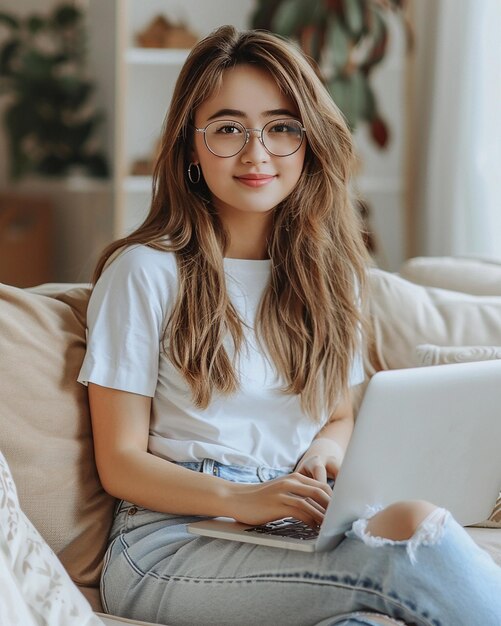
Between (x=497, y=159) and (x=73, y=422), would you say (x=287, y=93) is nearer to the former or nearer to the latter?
(x=73, y=422)

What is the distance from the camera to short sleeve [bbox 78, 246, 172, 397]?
60.6 inches

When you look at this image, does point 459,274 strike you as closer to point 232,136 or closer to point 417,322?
point 417,322

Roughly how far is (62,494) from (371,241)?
2534mm

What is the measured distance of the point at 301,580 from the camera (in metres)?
1.30

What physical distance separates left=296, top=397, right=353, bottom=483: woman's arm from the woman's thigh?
0.66ft

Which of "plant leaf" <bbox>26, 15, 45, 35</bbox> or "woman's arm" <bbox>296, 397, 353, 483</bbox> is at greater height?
"plant leaf" <bbox>26, 15, 45, 35</bbox>

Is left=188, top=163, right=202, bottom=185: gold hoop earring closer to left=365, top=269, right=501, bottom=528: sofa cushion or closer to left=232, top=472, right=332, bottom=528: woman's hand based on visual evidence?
left=365, top=269, right=501, bottom=528: sofa cushion

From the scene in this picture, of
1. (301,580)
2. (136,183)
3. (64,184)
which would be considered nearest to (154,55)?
(136,183)

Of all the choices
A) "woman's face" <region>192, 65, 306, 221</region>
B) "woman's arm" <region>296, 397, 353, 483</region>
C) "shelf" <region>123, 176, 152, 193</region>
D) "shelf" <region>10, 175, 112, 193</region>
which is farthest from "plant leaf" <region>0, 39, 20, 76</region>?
Answer: "woman's arm" <region>296, 397, 353, 483</region>

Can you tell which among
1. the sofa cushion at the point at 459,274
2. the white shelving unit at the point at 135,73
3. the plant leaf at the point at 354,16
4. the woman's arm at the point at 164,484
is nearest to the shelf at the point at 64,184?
the white shelving unit at the point at 135,73

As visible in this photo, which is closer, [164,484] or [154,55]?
[164,484]

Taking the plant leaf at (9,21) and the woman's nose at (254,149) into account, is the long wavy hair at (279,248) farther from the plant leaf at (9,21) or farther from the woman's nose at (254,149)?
the plant leaf at (9,21)

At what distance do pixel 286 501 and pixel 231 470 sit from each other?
226 millimetres

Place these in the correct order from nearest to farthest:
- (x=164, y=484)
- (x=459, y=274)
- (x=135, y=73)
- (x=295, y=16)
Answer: (x=164, y=484)
(x=459, y=274)
(x=295, y=16)
(x=135, y=73)
